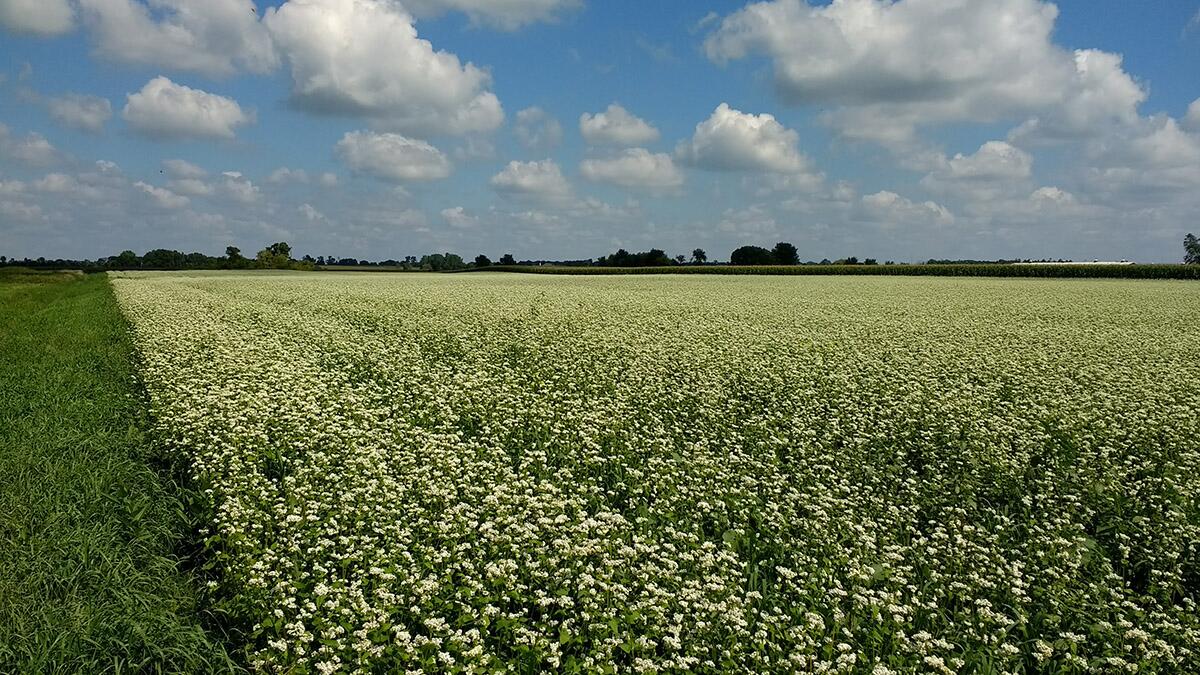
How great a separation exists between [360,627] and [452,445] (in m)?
3.42

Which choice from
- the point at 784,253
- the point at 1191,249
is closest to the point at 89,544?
the point at 784,253

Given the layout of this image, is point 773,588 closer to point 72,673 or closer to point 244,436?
point 72,673

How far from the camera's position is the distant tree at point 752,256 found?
119 m

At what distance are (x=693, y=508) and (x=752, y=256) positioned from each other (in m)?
117

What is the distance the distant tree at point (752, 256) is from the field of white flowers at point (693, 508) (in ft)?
350

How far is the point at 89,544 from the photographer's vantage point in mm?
5961

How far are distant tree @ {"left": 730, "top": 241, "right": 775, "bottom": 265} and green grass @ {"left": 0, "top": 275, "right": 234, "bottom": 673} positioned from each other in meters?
113

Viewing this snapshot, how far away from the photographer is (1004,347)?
640 inches

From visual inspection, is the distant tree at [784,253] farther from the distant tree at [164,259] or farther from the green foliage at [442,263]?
the distant tree at [164,259]

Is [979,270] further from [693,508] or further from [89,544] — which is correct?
[89,544]

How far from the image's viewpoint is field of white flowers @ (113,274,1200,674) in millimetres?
4746

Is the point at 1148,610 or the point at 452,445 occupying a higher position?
the point at 452,445

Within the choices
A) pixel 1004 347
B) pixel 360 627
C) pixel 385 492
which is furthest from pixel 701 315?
pixel 360 627

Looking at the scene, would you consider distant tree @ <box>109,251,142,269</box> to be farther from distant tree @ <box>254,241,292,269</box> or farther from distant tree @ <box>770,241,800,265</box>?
distant tree @ <box>770,241,800,265</box>
